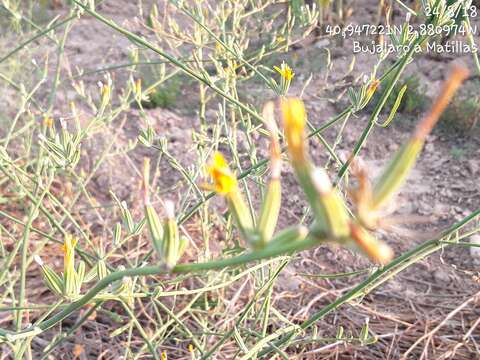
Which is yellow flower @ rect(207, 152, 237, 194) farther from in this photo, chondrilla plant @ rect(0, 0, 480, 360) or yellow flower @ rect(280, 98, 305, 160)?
yellow flower @ rect(280, 98, 305, 160)

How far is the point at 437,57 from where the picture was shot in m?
3.89

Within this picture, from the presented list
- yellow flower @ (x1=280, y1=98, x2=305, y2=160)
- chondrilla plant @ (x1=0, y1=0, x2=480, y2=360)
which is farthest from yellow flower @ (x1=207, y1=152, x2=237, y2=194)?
yellow flower @ (x1=280, y1=98, x2=305, y2=160)

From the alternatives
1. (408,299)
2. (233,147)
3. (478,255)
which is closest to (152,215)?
(233,147)

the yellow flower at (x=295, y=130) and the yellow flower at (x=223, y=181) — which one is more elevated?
the yellow flower at (x=295, y=130)

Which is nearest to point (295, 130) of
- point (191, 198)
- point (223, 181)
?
point (223, 181)

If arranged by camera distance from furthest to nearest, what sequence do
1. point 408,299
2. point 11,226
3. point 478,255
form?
point 11,226 < point 478,255 < point 408,299

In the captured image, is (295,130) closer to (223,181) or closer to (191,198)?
(223,181)

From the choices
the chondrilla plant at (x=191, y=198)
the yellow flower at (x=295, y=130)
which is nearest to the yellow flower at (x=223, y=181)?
the chondrilla plant at (x=191, y=198)

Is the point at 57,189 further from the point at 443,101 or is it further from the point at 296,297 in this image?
the point at 443,101

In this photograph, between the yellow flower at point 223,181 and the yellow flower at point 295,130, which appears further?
the yellow flower at point 223,181

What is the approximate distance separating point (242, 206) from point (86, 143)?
8.92 feet

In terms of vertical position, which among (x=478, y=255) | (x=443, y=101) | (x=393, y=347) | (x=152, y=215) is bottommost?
(x=393, y=347)

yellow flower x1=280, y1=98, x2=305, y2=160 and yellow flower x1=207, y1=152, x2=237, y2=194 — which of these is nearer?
yellow flower x1=280, y1=98, x2=305, y2=160

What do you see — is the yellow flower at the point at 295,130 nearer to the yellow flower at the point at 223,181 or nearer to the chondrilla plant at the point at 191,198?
the chondrilla plant at the point at 191,198
